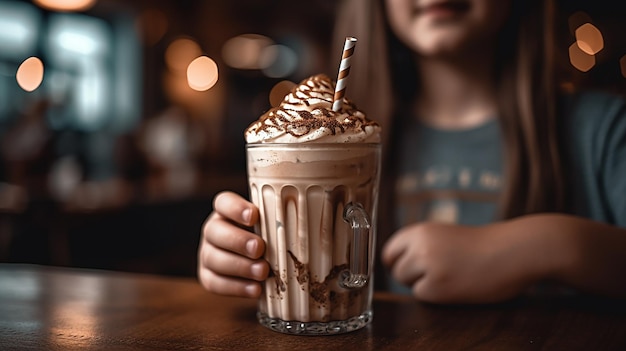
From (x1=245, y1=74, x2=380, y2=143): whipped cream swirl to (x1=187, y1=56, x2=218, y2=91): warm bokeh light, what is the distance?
6.65m

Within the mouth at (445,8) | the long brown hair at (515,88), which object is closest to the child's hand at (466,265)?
the long brown hair at (515,88)

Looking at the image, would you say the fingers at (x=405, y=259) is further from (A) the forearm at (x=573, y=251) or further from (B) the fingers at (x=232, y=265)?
(B) the fingers at (x=232, y=265)

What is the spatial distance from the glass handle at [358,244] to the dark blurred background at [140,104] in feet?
2.77

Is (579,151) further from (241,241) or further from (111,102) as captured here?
(111,102)

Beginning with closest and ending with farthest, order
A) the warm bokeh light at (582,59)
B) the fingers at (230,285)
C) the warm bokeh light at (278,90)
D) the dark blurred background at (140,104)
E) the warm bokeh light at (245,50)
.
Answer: the fingers at (230,285) → the dark blurred background at (140,104) → the warm bokeh light at (582,59) → the warm bokeh light at (245,50) → the warm bokeh light at (278,90)

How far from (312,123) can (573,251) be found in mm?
449

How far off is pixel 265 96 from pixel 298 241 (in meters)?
7.98

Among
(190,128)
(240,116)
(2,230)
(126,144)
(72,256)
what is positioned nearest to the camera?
(2,230)

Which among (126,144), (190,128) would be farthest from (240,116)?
(126,144)

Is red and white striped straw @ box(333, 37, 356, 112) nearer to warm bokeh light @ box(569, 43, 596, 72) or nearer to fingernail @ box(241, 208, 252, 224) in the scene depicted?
fingernail @ box(241, 208, 252, 224)

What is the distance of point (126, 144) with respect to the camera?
5090 millimetres

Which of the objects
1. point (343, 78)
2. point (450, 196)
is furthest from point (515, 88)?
point (343, 78)

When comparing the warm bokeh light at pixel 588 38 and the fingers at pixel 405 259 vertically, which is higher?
the warm bokeh light at pixel 588 38

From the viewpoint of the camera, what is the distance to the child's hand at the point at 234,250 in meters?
0.76
